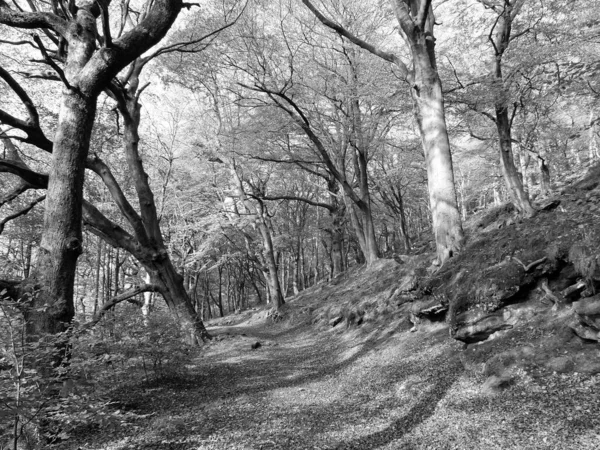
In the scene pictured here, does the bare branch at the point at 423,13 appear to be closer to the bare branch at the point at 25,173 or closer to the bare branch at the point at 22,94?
the bare branch at the point at 22,94

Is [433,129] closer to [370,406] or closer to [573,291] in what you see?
[573,291]

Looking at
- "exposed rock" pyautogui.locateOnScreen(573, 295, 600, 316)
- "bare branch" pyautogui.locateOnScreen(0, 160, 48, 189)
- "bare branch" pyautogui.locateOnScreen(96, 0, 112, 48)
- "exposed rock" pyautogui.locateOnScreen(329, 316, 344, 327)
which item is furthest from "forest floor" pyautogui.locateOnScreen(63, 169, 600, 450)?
"bare branch" pyautogui.locateOnScreen(96, 0, 112, 48)

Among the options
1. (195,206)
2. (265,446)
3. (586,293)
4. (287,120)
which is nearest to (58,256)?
(265,446)

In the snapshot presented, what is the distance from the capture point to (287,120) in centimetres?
1253

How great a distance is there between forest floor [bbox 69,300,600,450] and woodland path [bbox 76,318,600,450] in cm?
1

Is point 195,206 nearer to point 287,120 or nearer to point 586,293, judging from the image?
point 287,120

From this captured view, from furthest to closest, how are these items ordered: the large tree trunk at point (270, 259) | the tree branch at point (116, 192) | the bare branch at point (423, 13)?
the large tree trunk at point (270, 259), the tree branch at point (116, 192), the bare branch at point (423, 13)

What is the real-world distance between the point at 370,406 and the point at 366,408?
2.5 inches

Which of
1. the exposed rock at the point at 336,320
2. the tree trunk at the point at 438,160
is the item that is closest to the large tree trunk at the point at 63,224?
the tree trunk at the point at 438,160

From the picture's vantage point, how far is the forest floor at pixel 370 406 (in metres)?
2.78

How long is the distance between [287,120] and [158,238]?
6.51 meters

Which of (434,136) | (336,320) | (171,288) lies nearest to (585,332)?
(434,136)

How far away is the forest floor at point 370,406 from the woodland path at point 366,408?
0.04 feet

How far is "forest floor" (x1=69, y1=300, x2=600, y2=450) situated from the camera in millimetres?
2779
